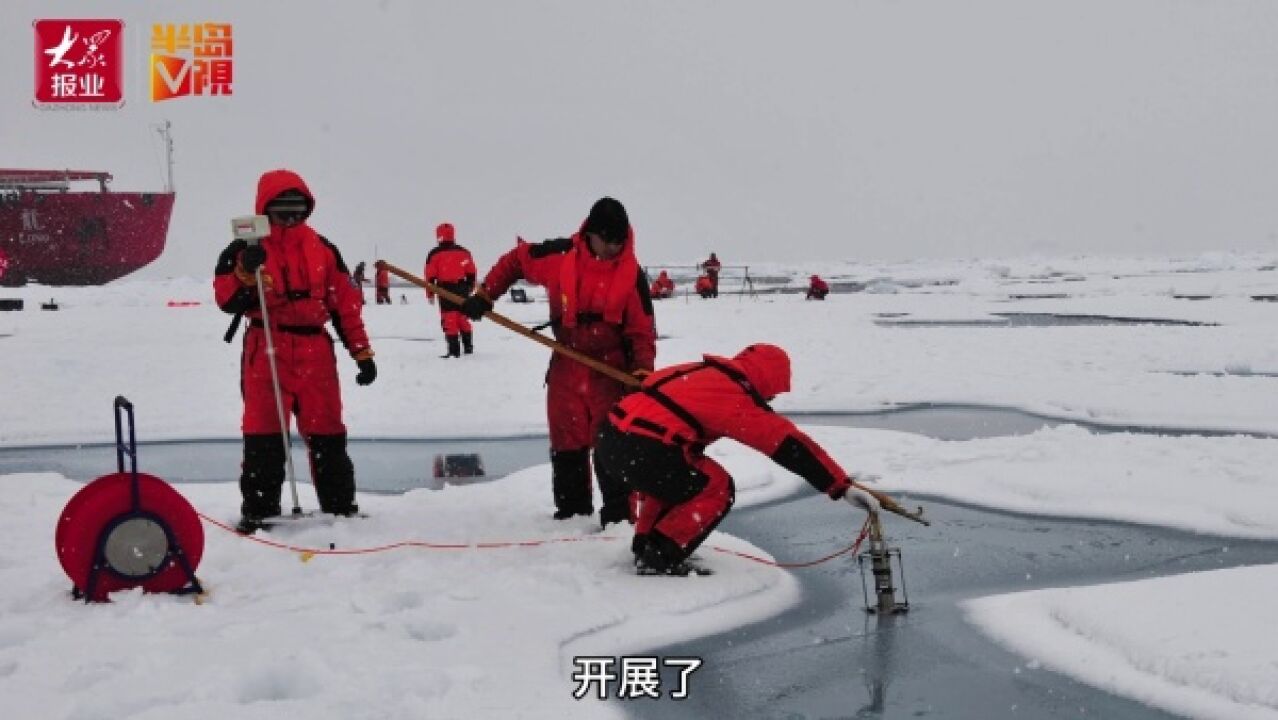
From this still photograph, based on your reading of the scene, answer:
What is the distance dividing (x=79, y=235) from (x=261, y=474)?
1515 inches

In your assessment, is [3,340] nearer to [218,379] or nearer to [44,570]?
[218,379]

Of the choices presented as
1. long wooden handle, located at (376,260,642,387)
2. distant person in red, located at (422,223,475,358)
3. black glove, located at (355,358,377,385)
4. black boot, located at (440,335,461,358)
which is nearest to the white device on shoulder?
long wooden handle, located at (376,260,642,387)

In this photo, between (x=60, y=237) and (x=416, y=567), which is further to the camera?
(x=60, y=237)

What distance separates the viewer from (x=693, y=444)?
14.6 ft

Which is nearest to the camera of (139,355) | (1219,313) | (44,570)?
(44,570)

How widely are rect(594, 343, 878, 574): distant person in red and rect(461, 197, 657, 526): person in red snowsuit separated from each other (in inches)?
27.5

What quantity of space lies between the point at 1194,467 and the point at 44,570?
6.23 meters

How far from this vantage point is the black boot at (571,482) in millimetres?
5441

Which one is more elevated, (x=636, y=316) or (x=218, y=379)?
(x=636, y=316)

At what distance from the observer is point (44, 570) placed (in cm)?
448

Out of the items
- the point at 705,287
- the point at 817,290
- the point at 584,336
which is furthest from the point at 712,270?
the point at 584,336

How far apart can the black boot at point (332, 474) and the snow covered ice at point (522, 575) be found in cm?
13

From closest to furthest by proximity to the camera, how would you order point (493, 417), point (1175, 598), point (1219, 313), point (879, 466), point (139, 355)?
point (1175, 598) < point (879, 466) < point (493, 417) < point (139, 355) < point (1219, 313)

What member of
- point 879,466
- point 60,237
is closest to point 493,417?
point 879,466
